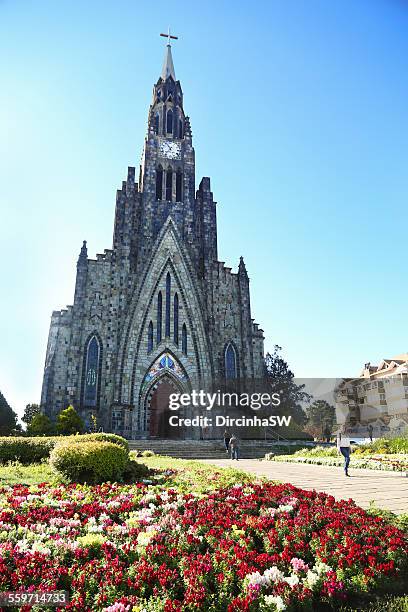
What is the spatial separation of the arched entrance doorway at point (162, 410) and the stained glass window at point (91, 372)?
4575 millimetres

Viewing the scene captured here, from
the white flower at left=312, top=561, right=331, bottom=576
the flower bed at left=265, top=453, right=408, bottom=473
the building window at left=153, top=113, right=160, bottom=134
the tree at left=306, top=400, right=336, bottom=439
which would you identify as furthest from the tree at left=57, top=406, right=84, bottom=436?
the tree at left=306, top=400, right=336, bottom=439

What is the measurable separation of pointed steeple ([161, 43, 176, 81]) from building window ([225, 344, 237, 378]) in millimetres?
32828

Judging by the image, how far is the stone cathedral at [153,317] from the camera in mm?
31531

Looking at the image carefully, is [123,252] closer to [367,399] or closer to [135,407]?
[135,407]

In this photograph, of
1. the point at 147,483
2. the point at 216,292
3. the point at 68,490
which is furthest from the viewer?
the point at 216,292

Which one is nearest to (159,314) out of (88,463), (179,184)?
(179,184)

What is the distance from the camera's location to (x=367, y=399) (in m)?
62.0

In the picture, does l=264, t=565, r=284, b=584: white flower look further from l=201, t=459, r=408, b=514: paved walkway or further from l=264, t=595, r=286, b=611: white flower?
l=201, t=459, r=408, b=514: paved walkway

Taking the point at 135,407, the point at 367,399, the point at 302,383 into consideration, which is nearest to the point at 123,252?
the point at 135,407

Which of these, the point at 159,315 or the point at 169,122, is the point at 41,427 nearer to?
the point at 159,315

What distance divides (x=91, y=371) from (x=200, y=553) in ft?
93.3

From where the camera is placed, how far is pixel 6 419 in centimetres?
3006

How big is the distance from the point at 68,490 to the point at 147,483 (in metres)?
2.04

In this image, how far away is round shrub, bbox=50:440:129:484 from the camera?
10.5 metres
